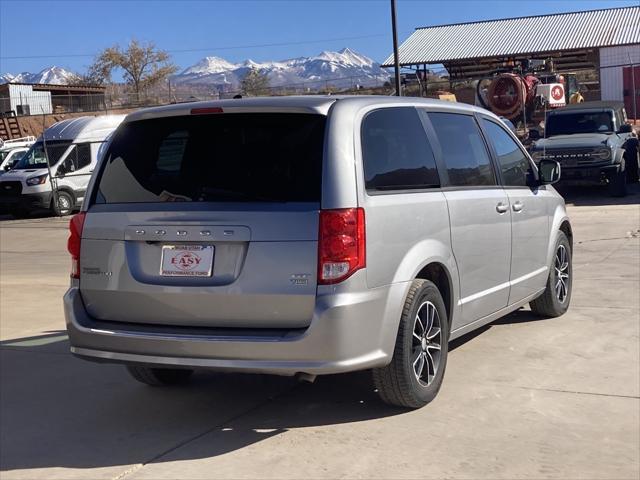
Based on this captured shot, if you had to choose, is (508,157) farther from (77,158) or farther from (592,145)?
(77,158)

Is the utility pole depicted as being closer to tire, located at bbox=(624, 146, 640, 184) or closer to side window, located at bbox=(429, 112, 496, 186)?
tire, located at bbox=(624, 146, 640, 184)

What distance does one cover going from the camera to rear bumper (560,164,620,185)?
17422 mm

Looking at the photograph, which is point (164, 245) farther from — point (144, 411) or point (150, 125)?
point (144, 411)

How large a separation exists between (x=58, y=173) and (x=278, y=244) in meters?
18.8

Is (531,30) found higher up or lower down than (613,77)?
higher up

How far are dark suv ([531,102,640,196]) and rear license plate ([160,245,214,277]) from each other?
548 inches

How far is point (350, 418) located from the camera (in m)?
5.08

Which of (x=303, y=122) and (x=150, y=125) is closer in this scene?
(x=303, y=122)

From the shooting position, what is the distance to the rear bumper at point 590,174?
17.4 meters

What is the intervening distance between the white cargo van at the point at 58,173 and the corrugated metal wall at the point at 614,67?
20.5 metres

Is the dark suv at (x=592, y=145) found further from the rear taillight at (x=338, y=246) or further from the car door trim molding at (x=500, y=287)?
the rear taillight at (x=338, y=246)

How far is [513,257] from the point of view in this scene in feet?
20.9

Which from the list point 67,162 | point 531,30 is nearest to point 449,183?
point 67,162

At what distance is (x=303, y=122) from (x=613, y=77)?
120 ft
